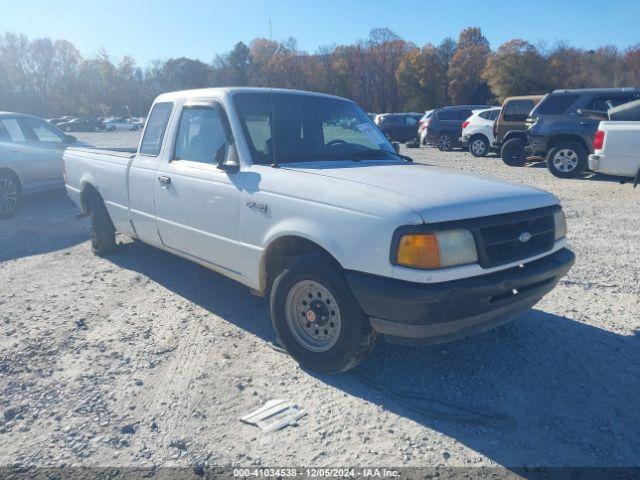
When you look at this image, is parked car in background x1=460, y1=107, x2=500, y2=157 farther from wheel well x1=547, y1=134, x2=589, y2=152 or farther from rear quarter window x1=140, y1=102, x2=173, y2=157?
rear quarter window x1=140, y1=102, x2=173, y2=157

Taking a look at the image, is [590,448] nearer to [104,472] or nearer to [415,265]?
[415,265]

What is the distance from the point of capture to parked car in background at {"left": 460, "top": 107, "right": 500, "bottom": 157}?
17.2m

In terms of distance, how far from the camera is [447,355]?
3.57m

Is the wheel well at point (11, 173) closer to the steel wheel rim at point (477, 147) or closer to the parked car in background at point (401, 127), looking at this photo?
the steel wheel rim at point (477, 147)

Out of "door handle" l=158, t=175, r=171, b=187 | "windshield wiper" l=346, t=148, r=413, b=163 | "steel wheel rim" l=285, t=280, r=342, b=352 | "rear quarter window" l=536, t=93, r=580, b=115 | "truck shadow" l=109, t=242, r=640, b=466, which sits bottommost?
"truck shadow" l=109, t=242, r=640, b=466

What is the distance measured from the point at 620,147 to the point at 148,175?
332 inches

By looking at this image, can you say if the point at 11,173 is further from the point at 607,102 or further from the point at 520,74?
the point at 520,74

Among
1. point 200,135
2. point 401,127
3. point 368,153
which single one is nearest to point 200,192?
point 200,135

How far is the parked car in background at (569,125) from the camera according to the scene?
1130 centimetres

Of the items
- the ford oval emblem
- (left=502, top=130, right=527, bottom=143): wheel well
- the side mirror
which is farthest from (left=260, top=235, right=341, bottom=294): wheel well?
(left=502, top=130, right=527, bottom=143): wheel well

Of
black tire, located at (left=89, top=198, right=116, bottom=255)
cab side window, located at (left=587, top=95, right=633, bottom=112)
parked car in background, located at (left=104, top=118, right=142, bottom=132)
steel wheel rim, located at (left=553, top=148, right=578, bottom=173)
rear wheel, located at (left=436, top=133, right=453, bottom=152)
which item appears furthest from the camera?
parked car in background, located at (left=104, top=118, right=142, bottom=132)

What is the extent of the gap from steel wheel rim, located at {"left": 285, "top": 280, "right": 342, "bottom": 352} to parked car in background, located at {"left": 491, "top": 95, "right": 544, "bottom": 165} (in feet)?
42.8

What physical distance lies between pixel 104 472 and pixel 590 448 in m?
2.54

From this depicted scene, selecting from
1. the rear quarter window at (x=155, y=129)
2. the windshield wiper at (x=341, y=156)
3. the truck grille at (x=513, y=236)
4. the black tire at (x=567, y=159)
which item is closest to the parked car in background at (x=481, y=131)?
the black tire at (x=567, y=159)
